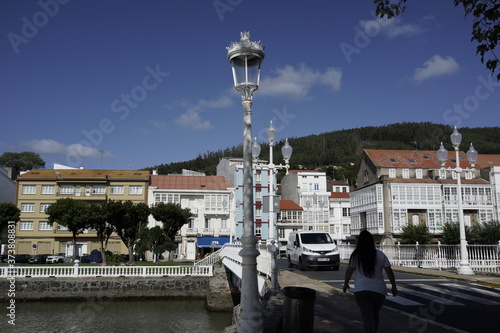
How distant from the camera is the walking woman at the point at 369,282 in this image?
5562 mm

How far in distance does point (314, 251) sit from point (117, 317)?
12329 mm

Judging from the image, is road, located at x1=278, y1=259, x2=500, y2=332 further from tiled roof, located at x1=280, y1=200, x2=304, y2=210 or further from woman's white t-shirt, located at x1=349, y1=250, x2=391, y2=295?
tiled roof, located at x1=280, y1=200, x2=304, y2=210

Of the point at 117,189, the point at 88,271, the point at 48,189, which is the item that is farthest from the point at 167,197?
the point at 88,271

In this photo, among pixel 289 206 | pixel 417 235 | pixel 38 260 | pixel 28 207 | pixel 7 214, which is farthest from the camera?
pixel 289 206

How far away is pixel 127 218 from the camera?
39.5 metres

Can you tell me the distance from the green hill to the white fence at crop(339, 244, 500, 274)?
80768mm

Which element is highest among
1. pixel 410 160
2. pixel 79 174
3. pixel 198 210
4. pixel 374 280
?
pixel 410 160

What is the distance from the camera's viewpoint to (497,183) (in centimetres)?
4722

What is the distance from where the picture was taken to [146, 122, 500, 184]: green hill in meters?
113

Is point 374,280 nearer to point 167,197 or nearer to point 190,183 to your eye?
point 167,197

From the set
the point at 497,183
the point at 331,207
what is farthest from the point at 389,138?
the point at 497,183

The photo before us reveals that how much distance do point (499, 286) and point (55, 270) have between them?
27.9 metres

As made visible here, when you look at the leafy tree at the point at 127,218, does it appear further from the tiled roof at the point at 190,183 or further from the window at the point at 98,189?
the window at the point at 98,189

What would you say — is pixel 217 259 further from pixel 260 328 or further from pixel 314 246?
pixel 260 328
